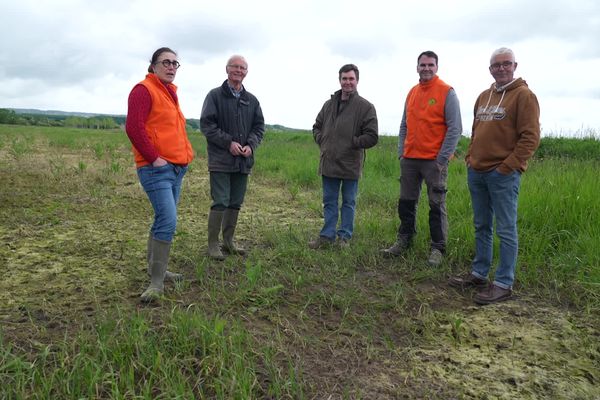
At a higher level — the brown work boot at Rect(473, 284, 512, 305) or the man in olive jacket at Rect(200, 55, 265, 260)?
the man in olive jacket at Rect(200, 55, 265, 260)

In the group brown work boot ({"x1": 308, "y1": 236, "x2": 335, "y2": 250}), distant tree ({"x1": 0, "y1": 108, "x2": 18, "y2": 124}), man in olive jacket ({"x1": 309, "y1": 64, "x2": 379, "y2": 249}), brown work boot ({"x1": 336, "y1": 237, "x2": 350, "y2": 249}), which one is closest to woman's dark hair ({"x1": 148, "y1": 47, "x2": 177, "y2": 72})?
man in olive jacket ({"x1": 309, "y1": 64, "x2": 379, "y2": 249})

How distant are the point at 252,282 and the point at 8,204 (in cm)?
453

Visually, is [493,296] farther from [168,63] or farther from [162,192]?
[168,63]

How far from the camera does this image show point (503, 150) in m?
3.42

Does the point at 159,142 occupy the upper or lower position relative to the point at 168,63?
lower

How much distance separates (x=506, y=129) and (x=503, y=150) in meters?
0.15

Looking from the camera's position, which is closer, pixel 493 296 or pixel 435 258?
pixel 493 296

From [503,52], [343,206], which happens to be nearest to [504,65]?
[503,52]

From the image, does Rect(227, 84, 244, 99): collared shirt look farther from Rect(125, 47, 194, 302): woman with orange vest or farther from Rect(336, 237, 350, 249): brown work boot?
Rect(336, 237, 350, 249): brown work boot

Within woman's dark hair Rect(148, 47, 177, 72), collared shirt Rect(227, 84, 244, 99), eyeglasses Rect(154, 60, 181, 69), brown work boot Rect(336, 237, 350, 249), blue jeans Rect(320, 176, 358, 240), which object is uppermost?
woman's dark hair Rect(148, 47, 177, 72)

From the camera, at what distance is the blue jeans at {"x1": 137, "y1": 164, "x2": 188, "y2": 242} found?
3348mm

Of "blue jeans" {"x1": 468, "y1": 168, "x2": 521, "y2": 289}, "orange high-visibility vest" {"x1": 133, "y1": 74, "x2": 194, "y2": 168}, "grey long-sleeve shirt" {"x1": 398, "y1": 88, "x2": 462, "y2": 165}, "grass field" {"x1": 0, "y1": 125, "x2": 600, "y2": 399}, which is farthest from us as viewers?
"grey long-sleeve shirt" {"x1": 398, "y1": 88, "x2": 462, "y2": 165}

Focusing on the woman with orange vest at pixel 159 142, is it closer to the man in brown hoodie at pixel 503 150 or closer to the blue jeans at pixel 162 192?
the blue jeans at pixel 162 192

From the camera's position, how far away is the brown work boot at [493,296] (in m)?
3.54
